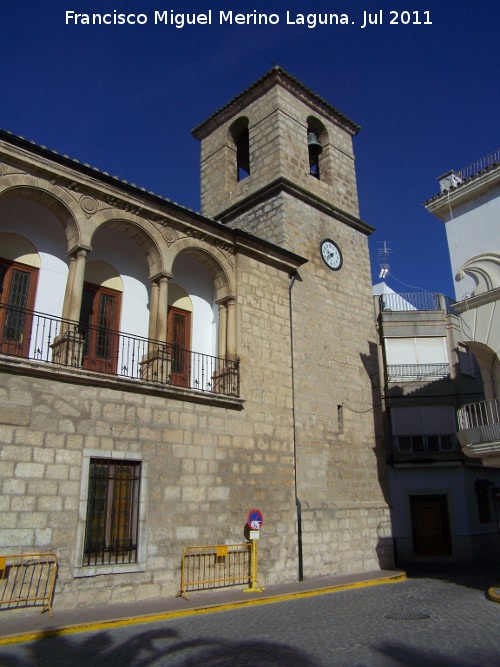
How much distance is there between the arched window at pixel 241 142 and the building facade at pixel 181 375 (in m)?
1.32

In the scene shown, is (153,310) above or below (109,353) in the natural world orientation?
above

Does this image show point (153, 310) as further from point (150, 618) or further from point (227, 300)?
point (150, 618)

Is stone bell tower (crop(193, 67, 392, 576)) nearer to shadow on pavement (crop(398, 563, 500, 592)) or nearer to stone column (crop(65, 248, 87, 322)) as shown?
shadow on pavement (crop(398, 563, 500, 592))

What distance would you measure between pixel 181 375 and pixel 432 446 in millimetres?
12118

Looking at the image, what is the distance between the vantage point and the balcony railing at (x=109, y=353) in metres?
9.59

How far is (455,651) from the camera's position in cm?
625

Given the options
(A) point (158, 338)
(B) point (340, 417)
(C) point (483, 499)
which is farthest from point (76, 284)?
(C) point (483, 499)

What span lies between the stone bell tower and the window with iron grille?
407 centimetres

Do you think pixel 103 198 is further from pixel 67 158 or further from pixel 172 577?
pixel 172 577

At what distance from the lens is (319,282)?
1488 centimetres

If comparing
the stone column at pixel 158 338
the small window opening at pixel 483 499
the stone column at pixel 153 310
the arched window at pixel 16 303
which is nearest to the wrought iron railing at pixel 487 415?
the stone column at pixel 158 338

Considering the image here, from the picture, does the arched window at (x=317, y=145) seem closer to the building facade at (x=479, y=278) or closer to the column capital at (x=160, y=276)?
the building facade at (x=479, y=278)

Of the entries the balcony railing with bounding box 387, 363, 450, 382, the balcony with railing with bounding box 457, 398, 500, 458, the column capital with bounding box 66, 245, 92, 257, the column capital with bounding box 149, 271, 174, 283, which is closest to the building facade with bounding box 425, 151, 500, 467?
the balcony with railing with bounding box 457, 398, 500, 458

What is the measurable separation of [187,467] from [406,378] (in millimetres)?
12831
